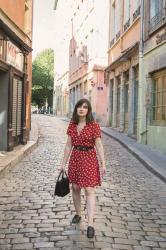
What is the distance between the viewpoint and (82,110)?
5.38 meters

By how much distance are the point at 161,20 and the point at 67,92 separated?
1369 inches

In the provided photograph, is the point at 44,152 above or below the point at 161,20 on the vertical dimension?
below

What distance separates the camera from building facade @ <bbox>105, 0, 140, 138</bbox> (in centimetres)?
1985

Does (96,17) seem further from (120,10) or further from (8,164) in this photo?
(8,164)

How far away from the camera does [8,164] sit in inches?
401

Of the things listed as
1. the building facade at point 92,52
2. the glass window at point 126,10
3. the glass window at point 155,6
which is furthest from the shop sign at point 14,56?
the building facade at point 92,52

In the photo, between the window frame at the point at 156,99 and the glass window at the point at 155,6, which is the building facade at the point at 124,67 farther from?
the window frame at the point at 156,99

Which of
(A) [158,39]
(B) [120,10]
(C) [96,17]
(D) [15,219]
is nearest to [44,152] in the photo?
(A) [158,39]

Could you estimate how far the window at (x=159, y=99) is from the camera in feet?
50.0

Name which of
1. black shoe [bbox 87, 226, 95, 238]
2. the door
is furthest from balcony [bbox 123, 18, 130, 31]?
black shoe [bbox 87, 226, 95, 238]

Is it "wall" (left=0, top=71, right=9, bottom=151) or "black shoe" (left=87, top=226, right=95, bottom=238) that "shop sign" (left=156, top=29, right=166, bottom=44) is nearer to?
"wall" (left=0, top=71, right=9, bottom=151)

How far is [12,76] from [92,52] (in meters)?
19.5

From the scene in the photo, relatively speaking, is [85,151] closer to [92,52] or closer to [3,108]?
[3,108]

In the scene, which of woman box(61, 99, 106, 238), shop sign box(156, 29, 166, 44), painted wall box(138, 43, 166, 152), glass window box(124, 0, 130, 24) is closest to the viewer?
woman box(61, 99, 106, 238)
